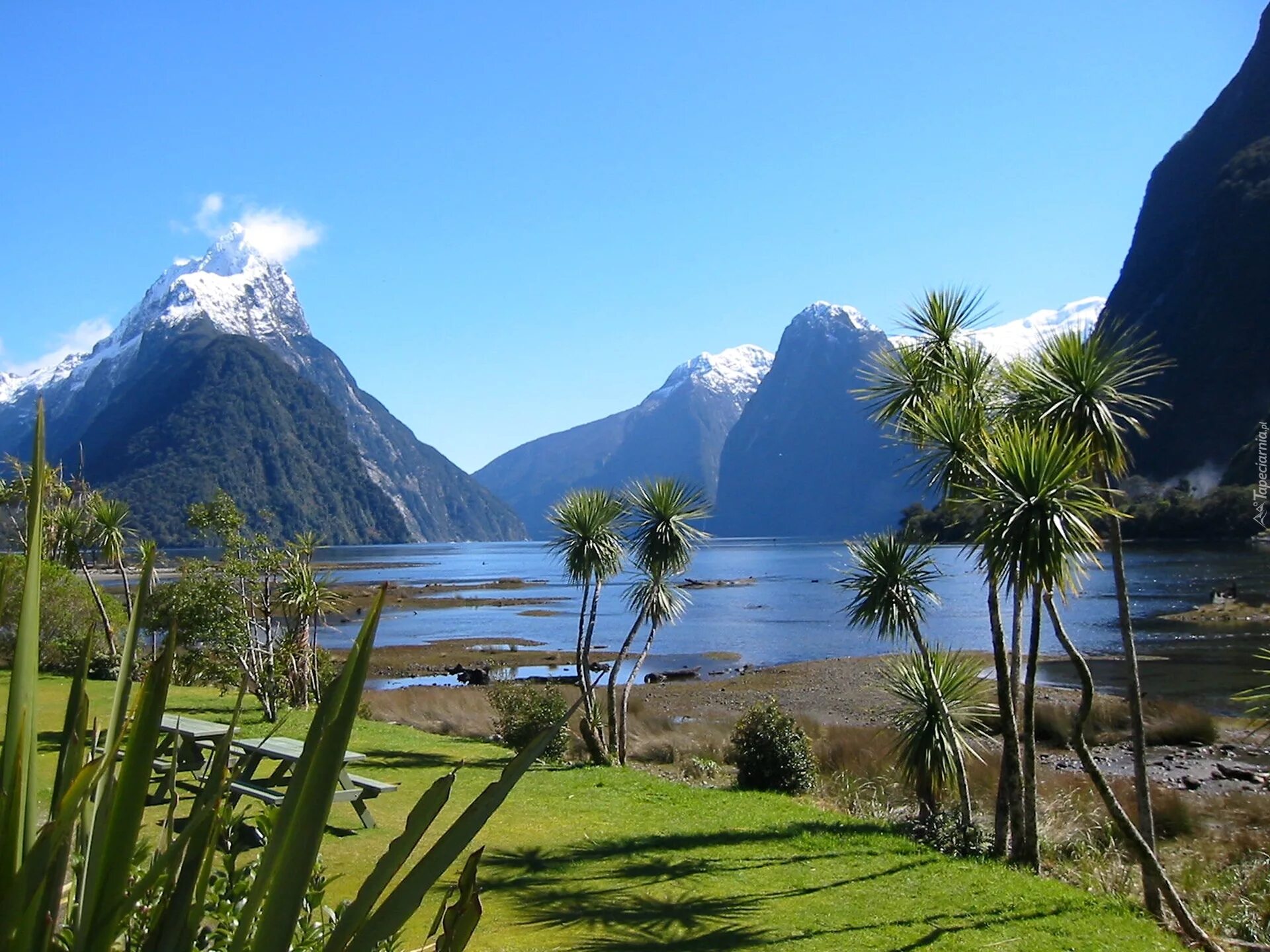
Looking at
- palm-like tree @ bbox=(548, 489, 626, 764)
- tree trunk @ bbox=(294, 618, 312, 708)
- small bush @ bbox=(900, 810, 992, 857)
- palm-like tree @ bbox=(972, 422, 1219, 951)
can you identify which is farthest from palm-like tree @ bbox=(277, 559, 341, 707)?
palm-like tree @ bbox=(972, 422, 1219, 951)

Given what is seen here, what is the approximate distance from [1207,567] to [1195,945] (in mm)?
63721

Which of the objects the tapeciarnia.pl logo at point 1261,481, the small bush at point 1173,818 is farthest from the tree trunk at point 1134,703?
the tapeciarnia.pl logo at point 1261,481

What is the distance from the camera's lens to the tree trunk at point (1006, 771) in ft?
31.7

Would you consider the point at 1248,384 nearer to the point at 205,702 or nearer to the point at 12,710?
the point at 205,702

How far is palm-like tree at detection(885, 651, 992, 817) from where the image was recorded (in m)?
10.9

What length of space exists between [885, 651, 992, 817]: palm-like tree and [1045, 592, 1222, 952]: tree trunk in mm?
1808

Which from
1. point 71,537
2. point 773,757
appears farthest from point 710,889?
point 71,537

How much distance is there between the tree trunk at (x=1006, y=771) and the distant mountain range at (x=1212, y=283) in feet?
234

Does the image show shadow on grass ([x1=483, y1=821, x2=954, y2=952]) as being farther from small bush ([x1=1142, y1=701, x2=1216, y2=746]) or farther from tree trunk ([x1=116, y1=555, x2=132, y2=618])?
small bush ([x1=1142, y1=701, x2=1216, y2=746])

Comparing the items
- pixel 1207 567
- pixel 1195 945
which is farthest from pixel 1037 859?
pixel 1207 567

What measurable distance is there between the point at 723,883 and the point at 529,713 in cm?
771

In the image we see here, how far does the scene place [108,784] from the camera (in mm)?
1199

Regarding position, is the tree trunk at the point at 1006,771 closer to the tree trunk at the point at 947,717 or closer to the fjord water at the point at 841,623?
the tree trunk at the point at 947,717

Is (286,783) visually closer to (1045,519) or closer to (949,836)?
(949,836)
